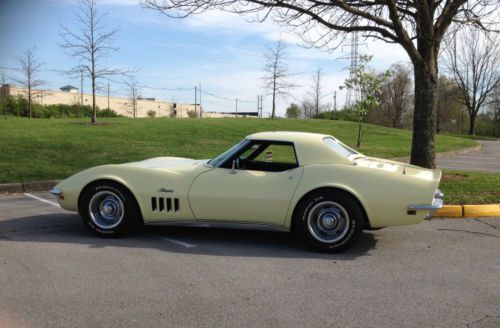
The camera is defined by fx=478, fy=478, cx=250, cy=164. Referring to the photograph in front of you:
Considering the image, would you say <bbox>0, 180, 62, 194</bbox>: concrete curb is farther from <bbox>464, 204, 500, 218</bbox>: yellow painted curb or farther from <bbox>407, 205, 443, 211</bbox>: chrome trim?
<bbox>464, 204, 500, 218</bbox>: yellow painted curb

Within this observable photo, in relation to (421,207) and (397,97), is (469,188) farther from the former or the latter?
(397,97)

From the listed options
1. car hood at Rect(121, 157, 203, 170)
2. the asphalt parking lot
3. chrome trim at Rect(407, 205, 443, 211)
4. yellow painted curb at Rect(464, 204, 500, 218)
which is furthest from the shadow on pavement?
yellow painted curb at Rect(464, 204, 500, 218)

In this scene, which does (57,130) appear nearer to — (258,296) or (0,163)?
(0,163)

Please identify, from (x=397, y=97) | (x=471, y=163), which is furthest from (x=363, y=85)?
(x=397, y=97)

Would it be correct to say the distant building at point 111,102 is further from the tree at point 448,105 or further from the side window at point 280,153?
the side window at point 280,153

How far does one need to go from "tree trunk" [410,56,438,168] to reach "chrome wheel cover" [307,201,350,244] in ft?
15.8

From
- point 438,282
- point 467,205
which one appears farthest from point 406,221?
point 467,205

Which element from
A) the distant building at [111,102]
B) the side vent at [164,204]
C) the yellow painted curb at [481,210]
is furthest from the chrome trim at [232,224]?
the distant building at [111,102]

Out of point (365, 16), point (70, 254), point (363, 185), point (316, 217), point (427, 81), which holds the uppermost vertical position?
point (365, 16)

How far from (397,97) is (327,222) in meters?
60.2

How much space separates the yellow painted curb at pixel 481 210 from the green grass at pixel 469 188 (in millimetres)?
272

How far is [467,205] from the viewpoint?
7402 millimetres

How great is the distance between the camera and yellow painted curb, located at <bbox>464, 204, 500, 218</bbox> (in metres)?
7.35

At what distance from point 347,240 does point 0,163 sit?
9.18m
